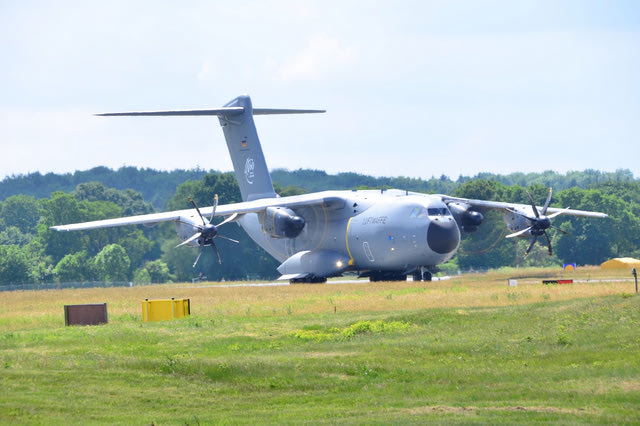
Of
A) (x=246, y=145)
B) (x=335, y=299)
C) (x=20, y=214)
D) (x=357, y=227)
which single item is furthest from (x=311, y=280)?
(x=20, y=214)

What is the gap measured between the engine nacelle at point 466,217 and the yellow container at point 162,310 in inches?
984

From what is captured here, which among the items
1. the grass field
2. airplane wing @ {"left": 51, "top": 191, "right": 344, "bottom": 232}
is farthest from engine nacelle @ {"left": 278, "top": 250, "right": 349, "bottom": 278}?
the grass field

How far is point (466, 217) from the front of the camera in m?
59.3

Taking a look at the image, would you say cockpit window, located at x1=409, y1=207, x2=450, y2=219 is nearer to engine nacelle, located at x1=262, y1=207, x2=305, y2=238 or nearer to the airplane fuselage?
the airplane fuselage

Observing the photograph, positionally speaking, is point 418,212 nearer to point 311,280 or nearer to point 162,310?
point 311,280

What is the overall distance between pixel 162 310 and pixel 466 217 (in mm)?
26032

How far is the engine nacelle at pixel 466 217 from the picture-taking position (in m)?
59.1

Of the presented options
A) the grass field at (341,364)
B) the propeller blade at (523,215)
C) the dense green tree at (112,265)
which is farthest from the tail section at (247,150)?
the dense green tree at (112,265)

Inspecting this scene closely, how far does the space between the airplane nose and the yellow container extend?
18.2 metres

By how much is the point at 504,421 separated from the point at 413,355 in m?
9.24

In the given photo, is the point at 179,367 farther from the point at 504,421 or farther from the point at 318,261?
the point at 318,261

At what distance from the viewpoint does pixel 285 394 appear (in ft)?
74.7

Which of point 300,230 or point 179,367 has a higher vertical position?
point 300,230

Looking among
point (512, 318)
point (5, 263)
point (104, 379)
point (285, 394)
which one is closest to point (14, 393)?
point (104, 379)
